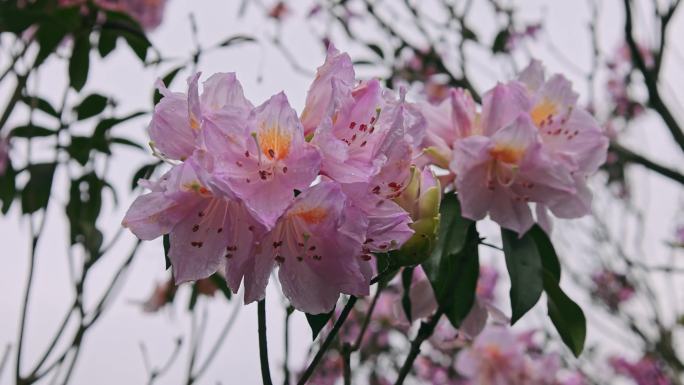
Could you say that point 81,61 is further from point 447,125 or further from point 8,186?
point 447,125

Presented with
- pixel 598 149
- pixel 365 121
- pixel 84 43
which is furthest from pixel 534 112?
pixel 84 43

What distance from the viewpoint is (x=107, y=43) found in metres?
1.38

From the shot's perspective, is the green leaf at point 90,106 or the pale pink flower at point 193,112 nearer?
the pale pink flower at point 193,112

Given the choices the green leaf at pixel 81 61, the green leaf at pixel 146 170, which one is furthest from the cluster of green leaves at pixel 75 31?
the green leaf at pixel 146 170

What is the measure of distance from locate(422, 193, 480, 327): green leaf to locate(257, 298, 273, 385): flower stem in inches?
11.1

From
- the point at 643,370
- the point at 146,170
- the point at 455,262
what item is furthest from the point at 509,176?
the point at 643,370

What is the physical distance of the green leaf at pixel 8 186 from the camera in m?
1.38

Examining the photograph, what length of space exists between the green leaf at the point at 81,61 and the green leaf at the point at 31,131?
14 cm

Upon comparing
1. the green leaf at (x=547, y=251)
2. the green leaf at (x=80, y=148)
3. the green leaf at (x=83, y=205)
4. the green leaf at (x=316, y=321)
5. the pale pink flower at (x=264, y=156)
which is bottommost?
the green leaf at (x=83, y=205)

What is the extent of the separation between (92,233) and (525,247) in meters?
0.89

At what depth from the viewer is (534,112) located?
988 mm

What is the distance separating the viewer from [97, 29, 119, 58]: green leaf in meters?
1.37

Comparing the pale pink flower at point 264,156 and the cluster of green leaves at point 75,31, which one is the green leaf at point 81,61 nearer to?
the cluster of green leaves at point 75,31

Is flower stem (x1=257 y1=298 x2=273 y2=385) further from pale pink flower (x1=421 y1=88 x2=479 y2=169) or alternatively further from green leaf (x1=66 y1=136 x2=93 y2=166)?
green leaf (x1=66 y1=136 x2=93 y2=166)
